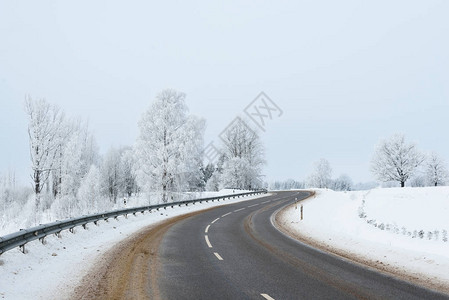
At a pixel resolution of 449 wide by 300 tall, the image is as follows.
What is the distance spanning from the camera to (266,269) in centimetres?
891

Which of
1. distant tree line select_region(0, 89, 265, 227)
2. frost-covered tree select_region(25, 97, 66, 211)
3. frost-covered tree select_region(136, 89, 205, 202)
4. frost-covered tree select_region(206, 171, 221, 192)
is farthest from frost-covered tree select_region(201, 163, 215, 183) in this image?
frost-covered tree select_region(25, 97, 66, 211)

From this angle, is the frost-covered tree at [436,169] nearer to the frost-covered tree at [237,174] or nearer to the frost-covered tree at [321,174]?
the frost-covered tree at [321,174]

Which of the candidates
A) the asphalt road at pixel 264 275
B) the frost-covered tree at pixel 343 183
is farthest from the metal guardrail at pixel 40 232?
the frost-covered tree at pixel 343 183

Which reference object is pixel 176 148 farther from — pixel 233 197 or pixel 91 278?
pixel 91 278

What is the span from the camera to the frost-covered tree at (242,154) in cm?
6056

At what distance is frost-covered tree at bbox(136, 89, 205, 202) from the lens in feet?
115

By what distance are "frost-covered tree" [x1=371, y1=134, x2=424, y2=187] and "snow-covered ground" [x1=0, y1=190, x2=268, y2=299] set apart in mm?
62663

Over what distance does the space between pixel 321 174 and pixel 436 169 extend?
41.0m

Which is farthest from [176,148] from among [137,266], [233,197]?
[137,266]

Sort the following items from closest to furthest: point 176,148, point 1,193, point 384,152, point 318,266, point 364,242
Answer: point 318,266 → point 364,242 → point 176,148 → point 1,193 → point 384,152

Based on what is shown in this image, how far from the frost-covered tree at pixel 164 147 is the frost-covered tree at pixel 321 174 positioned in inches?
3372

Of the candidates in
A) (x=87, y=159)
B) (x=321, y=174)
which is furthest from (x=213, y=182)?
(x=321, y=174)

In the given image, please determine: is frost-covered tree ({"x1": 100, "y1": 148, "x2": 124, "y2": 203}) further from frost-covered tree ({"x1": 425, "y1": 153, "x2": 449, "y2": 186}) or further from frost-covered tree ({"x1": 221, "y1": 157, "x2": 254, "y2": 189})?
frost-covered tree ({"x1": 425, "y1": 153, "x2": 449, "y2": 186})

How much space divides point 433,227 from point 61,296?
23.0 m
